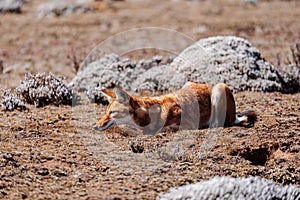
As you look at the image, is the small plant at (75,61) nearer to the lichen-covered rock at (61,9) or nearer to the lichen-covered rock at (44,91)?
the lichen-covered rock at (44,91)

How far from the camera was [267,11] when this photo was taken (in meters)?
19.6

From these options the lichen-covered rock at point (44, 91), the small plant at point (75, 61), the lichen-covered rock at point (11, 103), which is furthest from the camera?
the small plant at point (75, 61)

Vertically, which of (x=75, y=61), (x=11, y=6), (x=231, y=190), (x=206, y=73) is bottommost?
(x=231, y=190)

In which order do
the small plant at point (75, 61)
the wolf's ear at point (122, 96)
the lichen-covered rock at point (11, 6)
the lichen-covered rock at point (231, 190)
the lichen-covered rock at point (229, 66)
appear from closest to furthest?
the lichen-covered rock at point (231, 190), the wolf's ear at point (122, 96), the lichen-covered rock at point (229, 66), the small plant at point (75, 61), the lichen-covered rock at point (11, 6)

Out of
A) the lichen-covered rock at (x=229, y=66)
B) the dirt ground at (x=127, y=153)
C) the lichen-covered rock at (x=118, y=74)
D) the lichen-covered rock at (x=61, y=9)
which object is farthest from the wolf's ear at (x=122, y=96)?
→ the lichen-covered rock at (x=61, y=9)

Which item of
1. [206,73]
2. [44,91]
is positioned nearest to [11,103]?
[44,91]

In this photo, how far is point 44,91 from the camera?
8227 millimetres

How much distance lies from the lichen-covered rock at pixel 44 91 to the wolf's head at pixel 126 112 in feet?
6.58

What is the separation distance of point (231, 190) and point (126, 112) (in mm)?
1755

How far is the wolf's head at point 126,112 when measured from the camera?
630 centimetres

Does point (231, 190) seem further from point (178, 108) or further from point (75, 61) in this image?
point (75, 61)

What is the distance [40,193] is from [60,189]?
0.64 ft

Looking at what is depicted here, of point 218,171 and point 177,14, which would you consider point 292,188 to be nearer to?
point 218,171

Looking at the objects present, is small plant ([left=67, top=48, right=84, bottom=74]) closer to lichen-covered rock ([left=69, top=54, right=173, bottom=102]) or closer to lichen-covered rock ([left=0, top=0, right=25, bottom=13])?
lichen-covered rock ([left=69, top=54, right=173, bottom=102])
